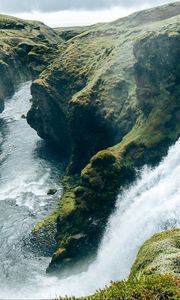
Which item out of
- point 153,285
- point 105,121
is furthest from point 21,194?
point 153,285

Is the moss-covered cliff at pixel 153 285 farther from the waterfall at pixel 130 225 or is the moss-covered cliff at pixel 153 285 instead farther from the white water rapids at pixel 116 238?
the white water rapids at pixel 116 238

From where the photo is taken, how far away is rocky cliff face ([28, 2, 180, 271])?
A: 72.6 meters

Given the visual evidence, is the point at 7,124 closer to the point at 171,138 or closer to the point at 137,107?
the point at 137,107

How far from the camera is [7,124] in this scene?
492ft

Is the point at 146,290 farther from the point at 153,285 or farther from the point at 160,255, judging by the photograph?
the point at 160,255

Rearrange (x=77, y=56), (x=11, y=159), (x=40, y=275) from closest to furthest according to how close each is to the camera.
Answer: (x=40, y=275)
(x=11, y=159)
(x=77, y=56)

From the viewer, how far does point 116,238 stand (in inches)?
2554

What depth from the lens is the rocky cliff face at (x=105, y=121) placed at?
238 ft

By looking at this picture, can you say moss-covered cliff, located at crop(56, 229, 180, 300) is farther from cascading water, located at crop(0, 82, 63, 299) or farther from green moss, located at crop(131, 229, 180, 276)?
cascading water, located at crop(0, 82, 63, 299)

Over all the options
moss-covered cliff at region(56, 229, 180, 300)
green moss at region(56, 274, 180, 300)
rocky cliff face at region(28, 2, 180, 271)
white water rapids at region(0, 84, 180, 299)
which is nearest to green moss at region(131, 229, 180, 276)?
moss-covered cliff at region(56, 229, 180, 300)

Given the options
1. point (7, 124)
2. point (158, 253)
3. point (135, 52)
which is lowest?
point (7, 124)

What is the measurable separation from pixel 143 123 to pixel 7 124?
247 ft

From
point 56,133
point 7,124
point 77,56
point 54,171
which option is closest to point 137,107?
point 54,171

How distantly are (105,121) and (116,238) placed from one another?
127 feet
